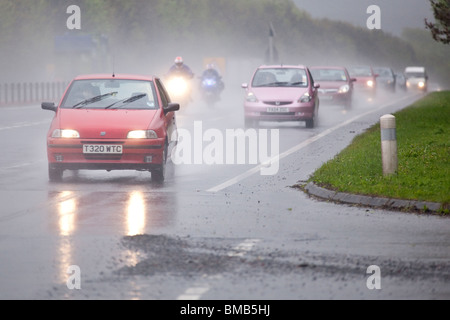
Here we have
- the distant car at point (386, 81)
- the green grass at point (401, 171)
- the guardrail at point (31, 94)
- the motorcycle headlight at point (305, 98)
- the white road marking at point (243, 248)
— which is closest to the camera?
the white road marking at point (243, 248)

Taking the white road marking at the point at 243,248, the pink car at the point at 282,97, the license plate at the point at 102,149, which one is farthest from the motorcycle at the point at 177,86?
the white road marking at the point at 243,248

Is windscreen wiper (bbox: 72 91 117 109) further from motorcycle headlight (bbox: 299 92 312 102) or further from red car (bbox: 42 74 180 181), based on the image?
motorcycle headlight (bbox: 299 92 312 102)

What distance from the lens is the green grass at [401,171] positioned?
1337 centimetres

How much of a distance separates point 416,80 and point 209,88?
4833 centimetres

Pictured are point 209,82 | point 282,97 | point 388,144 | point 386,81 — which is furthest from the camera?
point 386,81

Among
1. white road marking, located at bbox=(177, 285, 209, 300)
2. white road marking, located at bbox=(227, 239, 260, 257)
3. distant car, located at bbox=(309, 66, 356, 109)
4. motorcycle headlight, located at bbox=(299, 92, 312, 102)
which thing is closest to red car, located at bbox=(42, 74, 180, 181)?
white road marking, located at bbox=(227, 239, 260, 257)

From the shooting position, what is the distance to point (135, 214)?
12164 mm

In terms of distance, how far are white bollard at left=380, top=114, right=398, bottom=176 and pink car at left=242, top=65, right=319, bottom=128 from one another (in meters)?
14.5

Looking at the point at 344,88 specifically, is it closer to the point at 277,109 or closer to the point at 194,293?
the point at 277,109

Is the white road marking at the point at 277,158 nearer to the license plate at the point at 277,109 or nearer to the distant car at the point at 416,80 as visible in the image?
the license plate at the point at 277,109

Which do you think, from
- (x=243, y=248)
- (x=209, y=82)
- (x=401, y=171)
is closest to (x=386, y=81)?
(x=209, y=82)

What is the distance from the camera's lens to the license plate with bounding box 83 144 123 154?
616 inches

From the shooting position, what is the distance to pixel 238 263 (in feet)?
29.2
